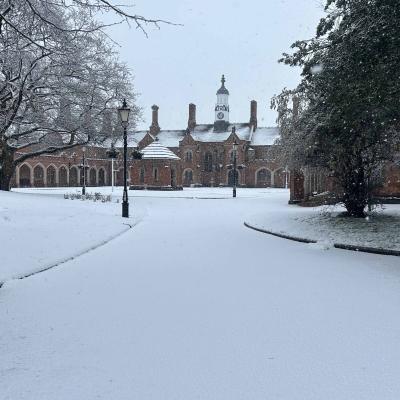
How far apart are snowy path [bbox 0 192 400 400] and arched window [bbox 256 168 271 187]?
6571 centimetres

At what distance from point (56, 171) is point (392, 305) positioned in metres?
69.1

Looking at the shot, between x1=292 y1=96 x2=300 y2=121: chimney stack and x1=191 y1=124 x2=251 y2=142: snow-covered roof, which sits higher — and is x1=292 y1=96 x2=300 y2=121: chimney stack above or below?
below

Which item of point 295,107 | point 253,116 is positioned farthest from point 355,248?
point 253,116

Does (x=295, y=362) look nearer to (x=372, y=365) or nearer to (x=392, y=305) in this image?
(x=372, y=365)

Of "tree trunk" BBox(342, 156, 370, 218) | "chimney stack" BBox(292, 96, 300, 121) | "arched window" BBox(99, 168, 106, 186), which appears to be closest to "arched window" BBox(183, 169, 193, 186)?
"arched window" BBox(99, 168, 106, 186)

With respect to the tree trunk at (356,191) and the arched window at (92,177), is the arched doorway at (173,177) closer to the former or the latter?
the arched window at (92,177)

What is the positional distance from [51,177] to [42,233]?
2459 inches

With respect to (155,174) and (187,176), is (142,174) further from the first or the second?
(187,176)

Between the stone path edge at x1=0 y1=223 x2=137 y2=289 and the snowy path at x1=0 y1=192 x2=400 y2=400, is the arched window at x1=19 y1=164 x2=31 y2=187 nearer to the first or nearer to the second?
the stone path edge at x1=0 y1=223 x2=137 y2=289

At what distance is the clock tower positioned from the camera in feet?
262

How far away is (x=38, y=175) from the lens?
67875 mm

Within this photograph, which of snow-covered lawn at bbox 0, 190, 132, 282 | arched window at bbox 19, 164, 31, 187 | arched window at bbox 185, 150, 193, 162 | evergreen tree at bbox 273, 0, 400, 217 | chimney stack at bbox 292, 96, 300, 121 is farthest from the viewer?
arched window at bbox 185, 150, 193, 162

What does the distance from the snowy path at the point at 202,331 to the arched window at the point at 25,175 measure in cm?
6075

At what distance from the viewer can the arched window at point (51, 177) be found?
69.3 m
